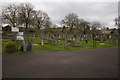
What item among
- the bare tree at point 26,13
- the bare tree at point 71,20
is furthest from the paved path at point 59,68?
the bare tree at point 71,20

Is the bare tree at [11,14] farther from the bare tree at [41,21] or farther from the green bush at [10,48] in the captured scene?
the green bush at [10,48]

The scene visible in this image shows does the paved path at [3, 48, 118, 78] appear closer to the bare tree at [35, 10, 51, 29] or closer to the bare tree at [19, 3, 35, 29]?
the bare tree at [35, 10, 51, 29]

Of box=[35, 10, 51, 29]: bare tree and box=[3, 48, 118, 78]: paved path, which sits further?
box=[35, 10, 51, 29]: bare tree

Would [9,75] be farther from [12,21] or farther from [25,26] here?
[25,26]

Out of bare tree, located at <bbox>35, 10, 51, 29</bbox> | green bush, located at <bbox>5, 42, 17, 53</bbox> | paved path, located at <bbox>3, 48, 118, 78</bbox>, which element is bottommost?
paved path, located at <bbox>3, 48, 118, 78</bbox>

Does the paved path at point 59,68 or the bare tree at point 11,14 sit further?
the bare tree at point 11,14

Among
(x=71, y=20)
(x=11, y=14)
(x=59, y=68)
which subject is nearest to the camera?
(x=59, y=68)

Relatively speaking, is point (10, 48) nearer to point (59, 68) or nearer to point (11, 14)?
point (59, 68)

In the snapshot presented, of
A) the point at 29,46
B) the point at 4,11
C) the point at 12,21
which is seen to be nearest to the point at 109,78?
the point at 29,46

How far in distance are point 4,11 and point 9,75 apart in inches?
1017

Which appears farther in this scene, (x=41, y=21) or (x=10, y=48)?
(x=41, y=21)

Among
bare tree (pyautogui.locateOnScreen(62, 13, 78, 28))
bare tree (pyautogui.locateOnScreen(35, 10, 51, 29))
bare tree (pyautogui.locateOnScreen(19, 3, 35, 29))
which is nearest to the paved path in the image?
bare tree (pyautogui.locateOnScreen(35, 10, 51, 29))

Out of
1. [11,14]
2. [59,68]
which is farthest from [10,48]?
[11,14]

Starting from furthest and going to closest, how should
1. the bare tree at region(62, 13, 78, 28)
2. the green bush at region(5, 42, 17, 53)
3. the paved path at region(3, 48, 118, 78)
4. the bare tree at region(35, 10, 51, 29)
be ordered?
the bare tree at region(62, 13, 78, 28)
the bare tree at region(35, 10, 51, 29)
the green bush at region(5, 42, 17, 53)
the paved path at region(3, 48, 118, 78)
